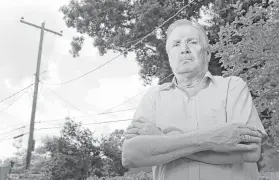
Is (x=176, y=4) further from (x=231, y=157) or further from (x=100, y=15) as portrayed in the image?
(x=231, y=157)

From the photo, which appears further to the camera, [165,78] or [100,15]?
[100,15]

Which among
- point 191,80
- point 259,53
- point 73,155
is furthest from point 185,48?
point 73,155

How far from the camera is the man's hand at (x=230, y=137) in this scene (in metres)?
1.84

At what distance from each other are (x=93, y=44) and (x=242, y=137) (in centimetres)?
1570

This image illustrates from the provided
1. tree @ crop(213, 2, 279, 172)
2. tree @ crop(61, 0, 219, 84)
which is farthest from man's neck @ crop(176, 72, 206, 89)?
tree @ crop(61, 0, 219, 84)

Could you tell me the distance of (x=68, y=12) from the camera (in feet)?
55.8

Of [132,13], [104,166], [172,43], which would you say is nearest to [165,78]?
[132,13]

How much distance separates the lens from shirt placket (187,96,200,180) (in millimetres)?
1889

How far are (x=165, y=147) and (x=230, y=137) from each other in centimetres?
34

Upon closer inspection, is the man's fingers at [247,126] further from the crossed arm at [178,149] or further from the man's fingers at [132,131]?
the man's fingers at [132,131]

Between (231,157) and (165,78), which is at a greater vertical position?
(165,78)

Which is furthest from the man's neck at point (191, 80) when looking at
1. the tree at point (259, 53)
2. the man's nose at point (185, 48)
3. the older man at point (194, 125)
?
the tree at point (259, 53)

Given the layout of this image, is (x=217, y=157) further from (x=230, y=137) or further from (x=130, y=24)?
(x=130, y=24)

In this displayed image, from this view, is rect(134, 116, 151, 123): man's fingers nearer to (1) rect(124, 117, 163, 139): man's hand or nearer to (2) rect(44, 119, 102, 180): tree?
(1) rect(124, 117, 163, 139): man's hand
